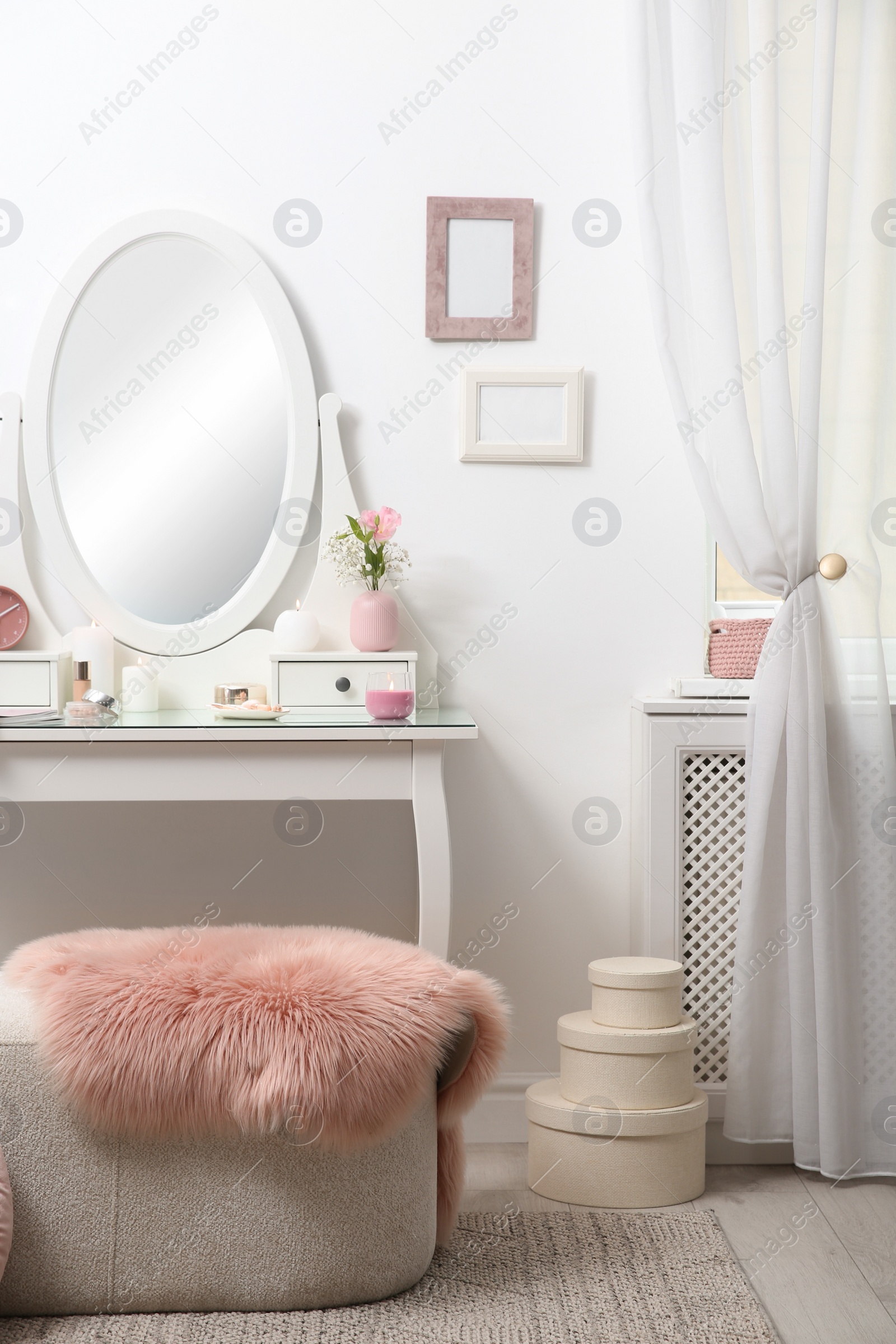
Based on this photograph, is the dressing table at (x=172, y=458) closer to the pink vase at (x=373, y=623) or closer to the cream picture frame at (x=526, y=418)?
the pink vase at (x=373, y=623)

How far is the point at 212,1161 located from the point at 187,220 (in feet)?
5.98

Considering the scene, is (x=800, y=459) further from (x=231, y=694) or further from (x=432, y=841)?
(x=231, y=694)

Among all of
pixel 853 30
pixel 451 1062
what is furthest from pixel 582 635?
pixel 853 30

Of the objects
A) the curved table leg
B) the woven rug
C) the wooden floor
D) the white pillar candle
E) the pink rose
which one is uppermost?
the pink rose

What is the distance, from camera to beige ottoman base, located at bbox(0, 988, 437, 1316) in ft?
4.75

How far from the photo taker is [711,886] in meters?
2.13

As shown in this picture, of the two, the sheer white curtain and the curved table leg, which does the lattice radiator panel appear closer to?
the sheer white curtain

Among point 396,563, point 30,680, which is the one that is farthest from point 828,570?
point 30,680

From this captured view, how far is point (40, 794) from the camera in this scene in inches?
71.7

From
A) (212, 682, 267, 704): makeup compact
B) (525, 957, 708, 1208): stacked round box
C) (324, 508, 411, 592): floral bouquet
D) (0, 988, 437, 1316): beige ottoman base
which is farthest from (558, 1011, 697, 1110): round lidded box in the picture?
(324, 508, 411, 592): floral bouquet

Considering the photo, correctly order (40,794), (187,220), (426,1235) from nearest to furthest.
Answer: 1. (426,1235)
2. (40,794)
3. (187,220)

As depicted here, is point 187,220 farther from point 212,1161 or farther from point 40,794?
point 212,1161

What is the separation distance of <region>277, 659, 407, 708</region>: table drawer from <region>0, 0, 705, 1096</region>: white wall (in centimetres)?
26

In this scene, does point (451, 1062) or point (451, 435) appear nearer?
point (451, 1062)
